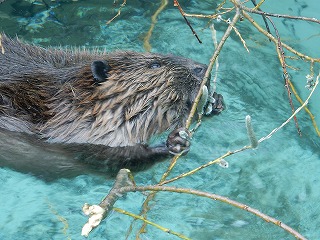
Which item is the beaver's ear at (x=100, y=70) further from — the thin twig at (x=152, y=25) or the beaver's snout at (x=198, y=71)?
the thin twig at (x=152, y=25)

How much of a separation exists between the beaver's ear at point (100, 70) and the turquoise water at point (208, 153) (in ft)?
1.88

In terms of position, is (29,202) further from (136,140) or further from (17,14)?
(17,14)

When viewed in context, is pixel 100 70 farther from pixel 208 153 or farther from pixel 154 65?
pixel 208 153

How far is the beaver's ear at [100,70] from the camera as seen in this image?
3596 mm

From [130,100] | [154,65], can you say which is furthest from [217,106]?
[130,100]

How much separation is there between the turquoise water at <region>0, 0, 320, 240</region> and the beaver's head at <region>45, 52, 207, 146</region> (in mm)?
255

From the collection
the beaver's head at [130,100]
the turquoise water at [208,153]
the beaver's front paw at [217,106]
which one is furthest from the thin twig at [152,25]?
the beaver's head at [130,100]

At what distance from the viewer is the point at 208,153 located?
413 cm

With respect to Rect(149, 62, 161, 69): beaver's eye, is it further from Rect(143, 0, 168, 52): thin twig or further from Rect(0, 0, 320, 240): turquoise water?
Rect(143, 0, 168, 52): thin twig

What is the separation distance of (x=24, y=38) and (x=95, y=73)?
177 cm

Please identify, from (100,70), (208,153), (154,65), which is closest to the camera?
(100,70)

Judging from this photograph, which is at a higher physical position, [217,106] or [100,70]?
[100,70]

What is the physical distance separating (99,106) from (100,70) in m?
0.20

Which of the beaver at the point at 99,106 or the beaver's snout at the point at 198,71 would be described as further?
the beaver's snout at the point at 198,71
